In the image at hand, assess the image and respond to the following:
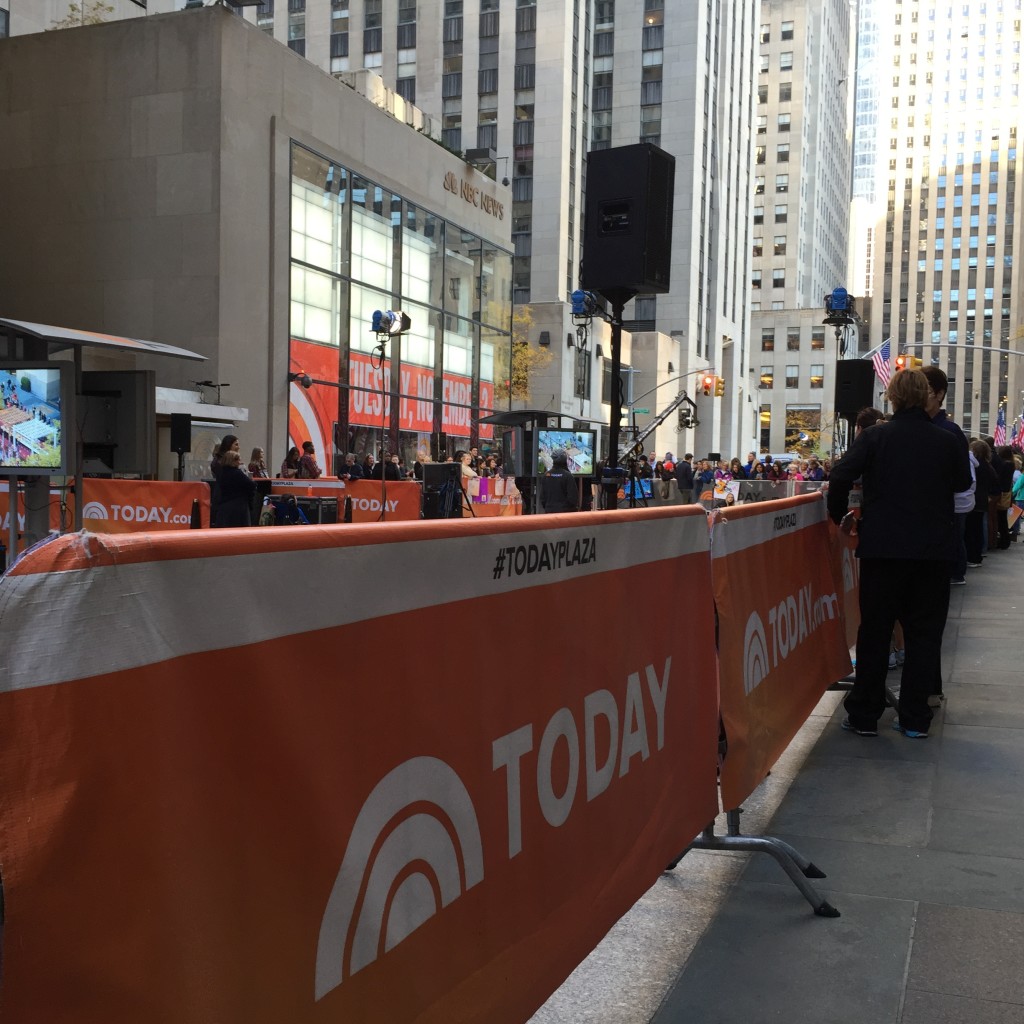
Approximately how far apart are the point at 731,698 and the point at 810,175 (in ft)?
465

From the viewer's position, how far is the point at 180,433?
66.3ft

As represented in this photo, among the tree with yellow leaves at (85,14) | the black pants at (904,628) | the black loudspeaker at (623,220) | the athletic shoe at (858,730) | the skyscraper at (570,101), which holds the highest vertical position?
the skyscraper at (570,101)

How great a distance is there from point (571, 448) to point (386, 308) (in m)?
14.1

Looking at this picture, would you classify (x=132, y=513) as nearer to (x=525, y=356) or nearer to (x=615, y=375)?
(x=615, y=375)

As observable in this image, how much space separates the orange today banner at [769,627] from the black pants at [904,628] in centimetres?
24

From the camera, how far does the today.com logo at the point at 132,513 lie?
46.0ft

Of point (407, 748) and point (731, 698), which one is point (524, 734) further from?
point (731, 698)

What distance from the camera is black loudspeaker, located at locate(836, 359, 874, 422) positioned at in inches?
673

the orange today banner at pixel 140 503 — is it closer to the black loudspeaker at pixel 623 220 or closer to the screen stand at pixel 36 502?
the screen stand at pixel 36 502

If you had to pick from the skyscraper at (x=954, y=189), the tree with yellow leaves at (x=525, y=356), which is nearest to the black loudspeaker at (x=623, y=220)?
the tree with yellow leaves at (x=525, y=356)

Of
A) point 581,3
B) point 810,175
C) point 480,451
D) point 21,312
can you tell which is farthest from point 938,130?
point 21,312

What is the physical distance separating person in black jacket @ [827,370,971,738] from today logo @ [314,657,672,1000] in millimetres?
3805

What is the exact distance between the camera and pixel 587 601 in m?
3.06

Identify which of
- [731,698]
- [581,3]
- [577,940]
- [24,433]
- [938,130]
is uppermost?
[938,130]
